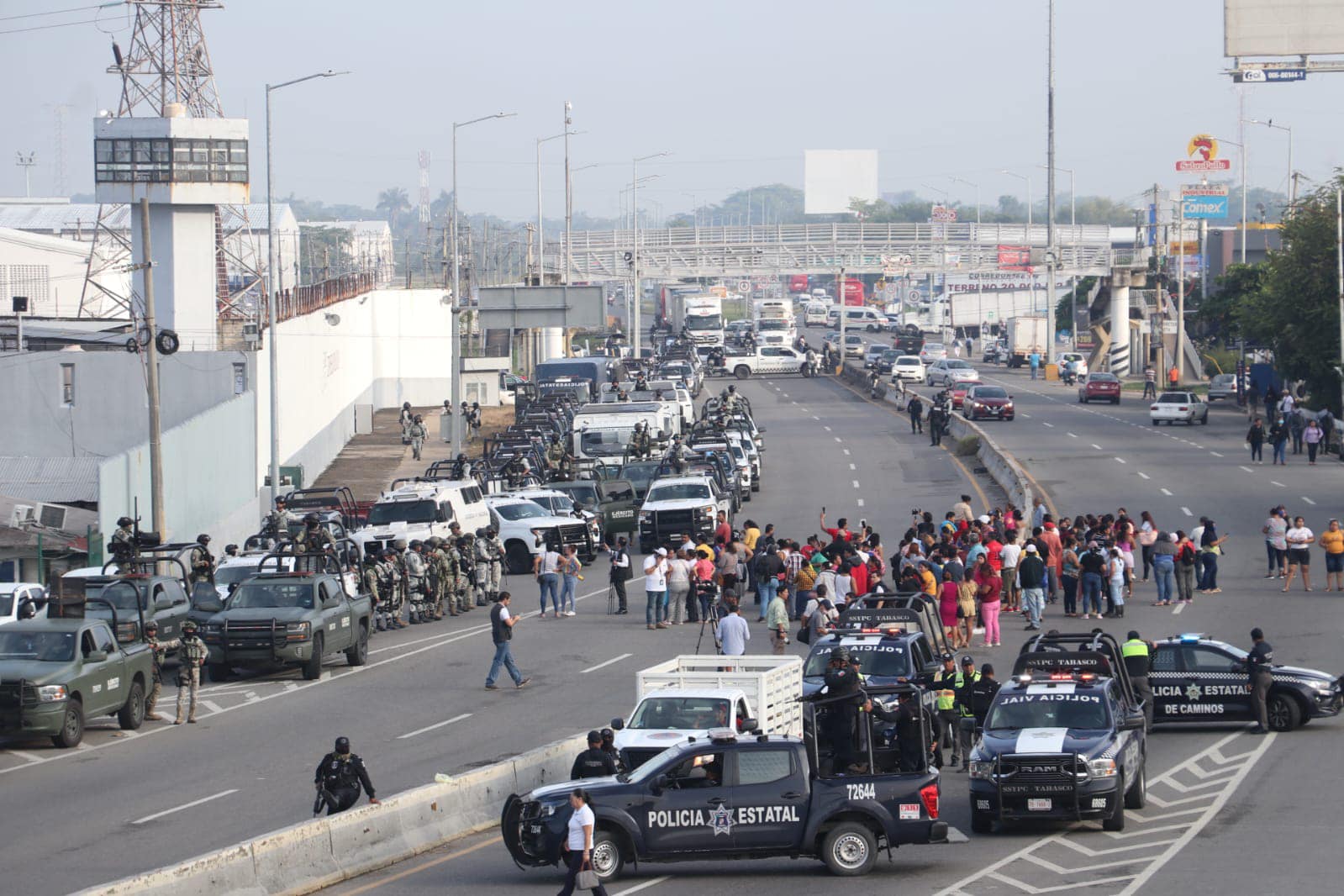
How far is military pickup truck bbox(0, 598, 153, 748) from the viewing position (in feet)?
66.6

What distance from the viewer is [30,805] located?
17.8 m

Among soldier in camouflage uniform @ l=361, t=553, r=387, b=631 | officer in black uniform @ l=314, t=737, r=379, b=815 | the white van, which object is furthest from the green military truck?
the white van

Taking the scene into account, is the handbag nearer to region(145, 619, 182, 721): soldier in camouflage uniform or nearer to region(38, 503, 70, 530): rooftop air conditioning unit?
region(145, 619, 182, 721): soldier in camouflage uniform

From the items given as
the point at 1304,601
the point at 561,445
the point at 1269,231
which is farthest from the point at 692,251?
the point at 1304,601

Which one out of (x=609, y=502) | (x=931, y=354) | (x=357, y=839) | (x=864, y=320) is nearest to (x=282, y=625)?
(x=357, y=839)

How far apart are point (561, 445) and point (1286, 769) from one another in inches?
1262

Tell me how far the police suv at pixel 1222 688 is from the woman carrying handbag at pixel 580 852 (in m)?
9.79

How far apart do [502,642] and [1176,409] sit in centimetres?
4506

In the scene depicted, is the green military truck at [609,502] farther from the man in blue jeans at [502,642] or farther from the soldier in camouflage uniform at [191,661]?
the soldier in camouflage uniform at [191,661]

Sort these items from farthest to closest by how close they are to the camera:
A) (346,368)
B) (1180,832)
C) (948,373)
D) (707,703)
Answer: (948,373), (346,368), (707,703), (1180,832)

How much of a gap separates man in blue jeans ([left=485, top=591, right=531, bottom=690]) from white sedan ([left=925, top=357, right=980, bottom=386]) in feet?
177

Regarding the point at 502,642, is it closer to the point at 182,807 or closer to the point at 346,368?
the point at 182,807

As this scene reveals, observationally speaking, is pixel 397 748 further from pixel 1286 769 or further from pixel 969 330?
pixel 969 330

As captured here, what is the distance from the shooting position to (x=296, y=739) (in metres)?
21.4
